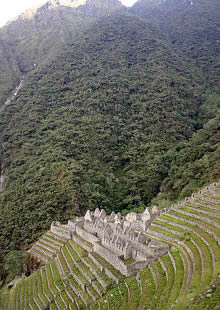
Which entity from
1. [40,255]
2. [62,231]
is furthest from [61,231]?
[40,255]

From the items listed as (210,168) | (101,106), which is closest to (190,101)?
(101,106)

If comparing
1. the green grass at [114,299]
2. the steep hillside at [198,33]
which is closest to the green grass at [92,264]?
the green grass at [114,299]

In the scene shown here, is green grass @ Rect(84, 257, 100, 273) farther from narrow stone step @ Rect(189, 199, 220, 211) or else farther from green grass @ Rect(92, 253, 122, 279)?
narrow stone step @ Rect(189, 199, 220, 211)

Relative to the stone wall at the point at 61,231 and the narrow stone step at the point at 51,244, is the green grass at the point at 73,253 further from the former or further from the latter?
the stone wall at the point at 61,231

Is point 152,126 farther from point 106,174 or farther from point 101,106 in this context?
point 106,174

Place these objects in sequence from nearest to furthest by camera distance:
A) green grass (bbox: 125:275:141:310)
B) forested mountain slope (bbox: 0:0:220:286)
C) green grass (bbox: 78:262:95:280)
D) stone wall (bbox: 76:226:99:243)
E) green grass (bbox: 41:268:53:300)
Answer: green grass (bbox: 125:275:141:310) → green grass (bbox: 78:262:95:280) → green grass (bbox: 41:268:53:300) → stone wall (bbox: 76:226:99:243) → forested mountain slope (bbox: 0:0:220:286)

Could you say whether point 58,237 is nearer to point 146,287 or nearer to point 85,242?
point 85,242

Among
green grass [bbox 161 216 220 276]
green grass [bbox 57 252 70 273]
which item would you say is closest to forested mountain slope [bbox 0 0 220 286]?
green grass [bbox 57 252 70 273]

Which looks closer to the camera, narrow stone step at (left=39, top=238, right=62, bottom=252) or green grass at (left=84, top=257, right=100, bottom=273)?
green grass at (left=84, top=257, right=100, bottom=273)

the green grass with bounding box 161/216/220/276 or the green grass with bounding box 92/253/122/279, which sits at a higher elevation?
the green grass with bounding box 161/216/220/276
